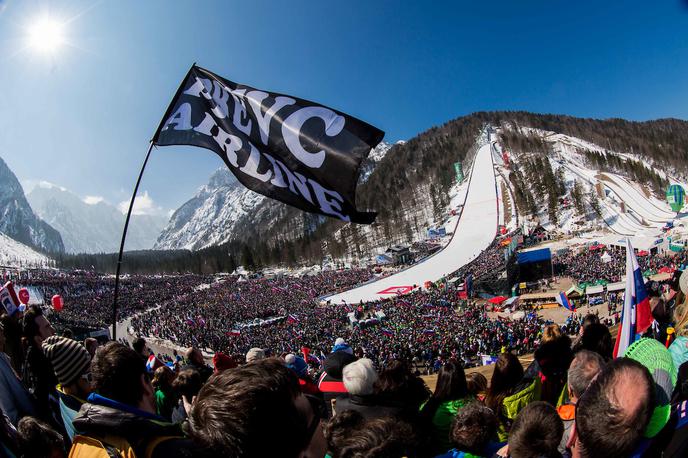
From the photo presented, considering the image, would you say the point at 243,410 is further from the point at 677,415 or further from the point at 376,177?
the point at 376,177

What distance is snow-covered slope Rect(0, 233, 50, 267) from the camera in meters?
156

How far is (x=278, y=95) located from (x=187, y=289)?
80.5m

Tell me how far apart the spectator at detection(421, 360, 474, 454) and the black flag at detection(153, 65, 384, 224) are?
208 cm

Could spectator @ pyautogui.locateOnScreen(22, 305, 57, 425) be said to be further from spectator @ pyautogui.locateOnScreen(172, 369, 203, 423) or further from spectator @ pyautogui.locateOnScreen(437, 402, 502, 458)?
spectator @ pyautogui.locateOnScreen(437, 402, 502, 458)

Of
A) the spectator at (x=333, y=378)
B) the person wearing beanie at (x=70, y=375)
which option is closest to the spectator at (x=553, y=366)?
the spectator at (x=333, y=378)

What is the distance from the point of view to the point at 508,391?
3.11 metres

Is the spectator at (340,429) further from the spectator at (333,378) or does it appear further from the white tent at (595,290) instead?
the white tent at (595,290)

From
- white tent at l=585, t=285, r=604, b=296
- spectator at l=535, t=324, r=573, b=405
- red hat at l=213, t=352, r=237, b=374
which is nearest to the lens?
spectator at l=535, t=324, r=573, b=405

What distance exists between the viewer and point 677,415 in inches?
62.7

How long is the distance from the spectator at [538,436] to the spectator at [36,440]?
2768 mm

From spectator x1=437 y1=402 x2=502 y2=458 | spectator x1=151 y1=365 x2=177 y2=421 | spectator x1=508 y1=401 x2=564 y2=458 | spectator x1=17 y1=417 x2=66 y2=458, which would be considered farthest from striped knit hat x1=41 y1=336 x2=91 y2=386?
Result: spectator x1=508 y1=401 x2=564 y2=458

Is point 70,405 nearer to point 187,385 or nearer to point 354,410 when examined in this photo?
point 187,385

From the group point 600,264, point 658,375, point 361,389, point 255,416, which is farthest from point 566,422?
point 600,264

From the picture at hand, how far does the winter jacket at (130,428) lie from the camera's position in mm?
1498
